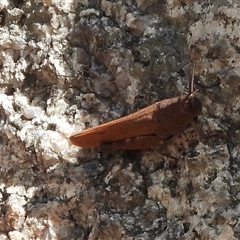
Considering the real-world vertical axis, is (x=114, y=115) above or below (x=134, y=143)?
above

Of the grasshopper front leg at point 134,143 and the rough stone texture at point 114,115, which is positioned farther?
the grasshopper front leg at point 134,143

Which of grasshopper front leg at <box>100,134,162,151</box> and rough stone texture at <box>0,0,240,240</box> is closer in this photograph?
rough stone texture at <box>0,0,240,240</box>

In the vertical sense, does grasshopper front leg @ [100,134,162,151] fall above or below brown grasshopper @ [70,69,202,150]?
below

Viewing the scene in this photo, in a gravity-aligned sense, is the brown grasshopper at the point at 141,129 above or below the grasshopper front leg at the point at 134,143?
above
